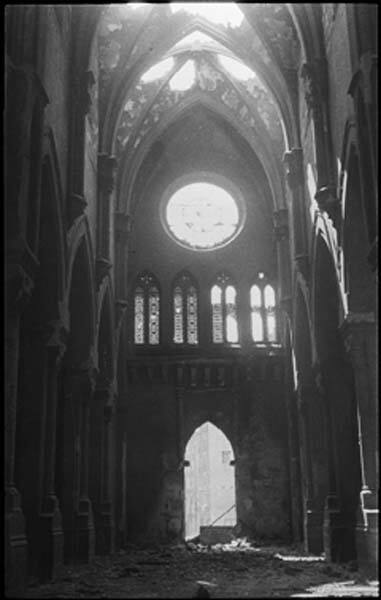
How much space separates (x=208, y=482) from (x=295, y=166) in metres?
22.0

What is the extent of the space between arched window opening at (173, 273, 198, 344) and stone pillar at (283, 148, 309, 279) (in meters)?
6.09

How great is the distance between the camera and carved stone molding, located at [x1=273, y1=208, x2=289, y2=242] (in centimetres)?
2395

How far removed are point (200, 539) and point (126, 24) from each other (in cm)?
1620

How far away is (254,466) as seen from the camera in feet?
78.8

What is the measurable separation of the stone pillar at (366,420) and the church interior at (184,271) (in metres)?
0.04

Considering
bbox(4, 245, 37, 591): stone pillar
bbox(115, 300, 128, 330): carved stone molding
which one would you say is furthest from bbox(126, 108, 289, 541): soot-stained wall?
bbox(4, 245, 37, 591): stone pillar

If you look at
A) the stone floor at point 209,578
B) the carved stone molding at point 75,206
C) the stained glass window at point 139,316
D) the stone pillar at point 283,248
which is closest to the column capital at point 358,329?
the stone floor at point 209,578

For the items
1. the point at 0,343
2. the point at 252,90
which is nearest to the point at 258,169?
the point at 252,90

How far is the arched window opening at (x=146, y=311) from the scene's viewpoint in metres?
25.1

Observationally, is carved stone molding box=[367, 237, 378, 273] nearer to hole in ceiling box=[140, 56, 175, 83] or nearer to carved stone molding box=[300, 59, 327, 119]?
carved stone molding box=[300, 59, 327, 119]

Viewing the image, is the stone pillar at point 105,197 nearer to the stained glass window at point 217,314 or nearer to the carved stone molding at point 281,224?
the carved stone molding at point 281,224


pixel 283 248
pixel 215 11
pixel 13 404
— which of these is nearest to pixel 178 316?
pixel 283 248

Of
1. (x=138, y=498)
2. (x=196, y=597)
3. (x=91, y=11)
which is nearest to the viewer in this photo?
(x=196, y=597)

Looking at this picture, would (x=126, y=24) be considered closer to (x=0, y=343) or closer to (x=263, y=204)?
(x=263, y=204)
